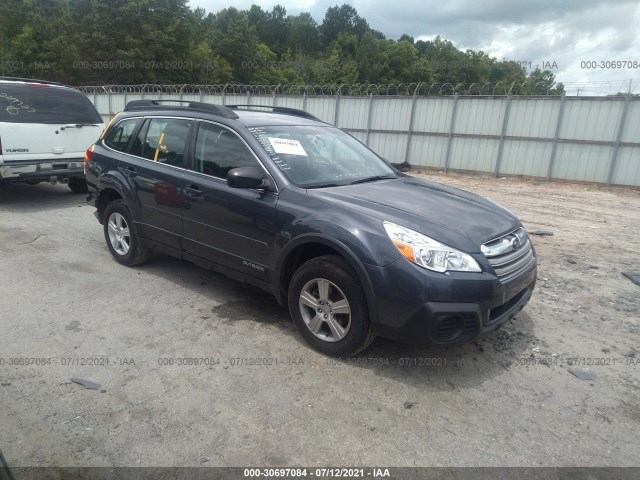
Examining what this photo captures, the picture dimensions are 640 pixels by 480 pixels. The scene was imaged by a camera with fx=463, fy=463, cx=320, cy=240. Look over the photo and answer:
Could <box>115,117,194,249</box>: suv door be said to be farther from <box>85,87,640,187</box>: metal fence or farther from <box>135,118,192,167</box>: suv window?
<box>85,87,640,187</box>: metal fence

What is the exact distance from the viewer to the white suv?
293 inches

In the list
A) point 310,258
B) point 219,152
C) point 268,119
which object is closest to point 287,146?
point 268,119

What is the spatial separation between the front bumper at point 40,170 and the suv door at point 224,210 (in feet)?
15.6

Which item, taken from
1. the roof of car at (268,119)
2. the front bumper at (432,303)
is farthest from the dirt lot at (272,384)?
the roof of car at (268,119)

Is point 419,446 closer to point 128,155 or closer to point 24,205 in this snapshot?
point 128,155

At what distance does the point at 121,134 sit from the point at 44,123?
349cm

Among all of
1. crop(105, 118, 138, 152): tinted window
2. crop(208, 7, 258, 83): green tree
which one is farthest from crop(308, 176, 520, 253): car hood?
crop(208, 7, 258, 83): green tree

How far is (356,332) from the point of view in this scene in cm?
328

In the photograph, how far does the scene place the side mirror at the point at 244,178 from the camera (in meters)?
3.62

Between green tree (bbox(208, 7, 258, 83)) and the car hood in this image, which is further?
green tree (bbox(208, 7, 258, 83))

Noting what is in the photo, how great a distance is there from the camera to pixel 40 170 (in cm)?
→ 772

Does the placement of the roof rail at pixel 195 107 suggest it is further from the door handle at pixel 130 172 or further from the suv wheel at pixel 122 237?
the suv wheel at pixel 122 237

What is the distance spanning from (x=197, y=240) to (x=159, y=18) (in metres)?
54.0

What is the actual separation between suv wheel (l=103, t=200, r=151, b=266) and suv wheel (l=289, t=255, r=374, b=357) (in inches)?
94.1
